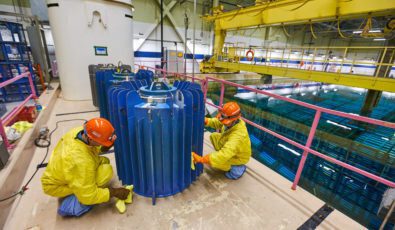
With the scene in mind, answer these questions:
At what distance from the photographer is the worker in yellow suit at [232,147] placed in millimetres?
1905

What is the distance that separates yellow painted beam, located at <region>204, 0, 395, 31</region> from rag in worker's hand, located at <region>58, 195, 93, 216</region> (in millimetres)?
7848

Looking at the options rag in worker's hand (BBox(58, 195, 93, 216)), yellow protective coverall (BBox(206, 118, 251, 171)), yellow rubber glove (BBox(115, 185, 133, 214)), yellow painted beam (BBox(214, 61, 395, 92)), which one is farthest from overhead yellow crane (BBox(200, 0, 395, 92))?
rag in worker's hand (BBox(58, 195, 93, 216))

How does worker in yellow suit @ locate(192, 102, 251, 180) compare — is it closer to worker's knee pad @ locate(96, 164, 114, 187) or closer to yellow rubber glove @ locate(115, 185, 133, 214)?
yellow rubber glove @ locate(115, 185, 133, 214)

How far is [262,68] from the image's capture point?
30.0 ft

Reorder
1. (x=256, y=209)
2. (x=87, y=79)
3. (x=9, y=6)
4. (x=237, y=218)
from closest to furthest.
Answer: (x=237, y=218) → (x=256, y=209) → (x=87, y=79) → (x=9, y=6)

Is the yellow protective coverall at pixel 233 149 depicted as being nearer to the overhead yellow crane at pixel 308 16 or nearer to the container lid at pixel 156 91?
the container lid at pixel 156 91

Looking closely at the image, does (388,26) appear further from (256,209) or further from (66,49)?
(66,49)

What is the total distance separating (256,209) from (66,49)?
5405 millimetres

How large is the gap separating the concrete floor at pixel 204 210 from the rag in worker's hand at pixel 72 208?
63 millimetres

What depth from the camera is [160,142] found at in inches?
62.9

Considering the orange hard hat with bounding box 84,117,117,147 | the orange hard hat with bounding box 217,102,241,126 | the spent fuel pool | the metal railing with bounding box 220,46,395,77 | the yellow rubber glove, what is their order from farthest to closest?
the metal railing with bounding box 220,46,395,77 < the spent fuel pool < the orange hard hat with bounding box 217,102,241,126 < the yellow rubber glove < the orange hard hat with bounding box 84,117,117,147

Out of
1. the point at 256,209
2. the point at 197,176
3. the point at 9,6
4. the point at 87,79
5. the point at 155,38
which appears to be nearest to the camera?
the point at 256,209

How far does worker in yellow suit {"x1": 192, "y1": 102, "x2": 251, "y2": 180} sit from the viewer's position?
6.25 feet

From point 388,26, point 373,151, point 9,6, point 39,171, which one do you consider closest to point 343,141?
point 373,151
